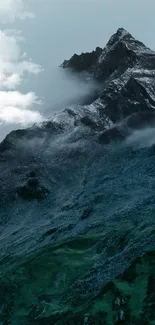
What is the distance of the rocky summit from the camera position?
30031 millimetres

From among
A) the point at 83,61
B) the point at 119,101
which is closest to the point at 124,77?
the point at 119,101

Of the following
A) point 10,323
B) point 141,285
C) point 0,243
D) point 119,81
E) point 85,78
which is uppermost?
point 85,78

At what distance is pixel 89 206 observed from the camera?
51.3 meters

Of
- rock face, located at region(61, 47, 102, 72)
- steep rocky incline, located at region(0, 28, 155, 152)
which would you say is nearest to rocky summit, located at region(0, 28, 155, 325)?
steep rocky incline, located at region(0, 28, 155, 152)

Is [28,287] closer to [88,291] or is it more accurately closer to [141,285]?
[88,291]

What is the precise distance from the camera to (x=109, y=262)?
35.0m

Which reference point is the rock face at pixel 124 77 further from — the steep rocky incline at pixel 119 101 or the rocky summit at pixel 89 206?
the rocky summit at pixel 89 206

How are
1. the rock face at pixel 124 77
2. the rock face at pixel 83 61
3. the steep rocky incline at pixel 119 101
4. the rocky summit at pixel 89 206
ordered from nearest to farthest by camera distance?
the rocky summit at pixel 89 206 < the steep rocky incline at pixel 119 101 < the rock face at pixel 124 77 < the rock face at pixel 83 61

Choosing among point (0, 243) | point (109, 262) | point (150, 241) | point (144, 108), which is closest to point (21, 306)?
point (109, 262)

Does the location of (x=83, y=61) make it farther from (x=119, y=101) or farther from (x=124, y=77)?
(x=119, y=101)

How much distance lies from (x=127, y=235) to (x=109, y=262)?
537 centimetres

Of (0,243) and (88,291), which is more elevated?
(0,243)

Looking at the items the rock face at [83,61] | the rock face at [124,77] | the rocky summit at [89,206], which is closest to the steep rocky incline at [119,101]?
the rock face at [124,77]

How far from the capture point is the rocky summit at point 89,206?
30031 millimetres
